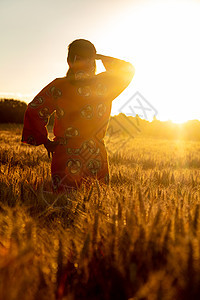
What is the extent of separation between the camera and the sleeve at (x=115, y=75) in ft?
8.73

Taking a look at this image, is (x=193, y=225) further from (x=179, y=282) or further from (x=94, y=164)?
(x=94, y=164)

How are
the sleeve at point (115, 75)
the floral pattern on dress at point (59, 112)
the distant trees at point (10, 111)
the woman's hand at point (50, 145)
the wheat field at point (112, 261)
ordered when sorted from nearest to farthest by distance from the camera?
the wheat field at point (112, 261) → the woman's hand at point (50, 145) → the floral pattern on dress at point (59, 112) → the sleeve at point (115, 75) → the distant trees at point (10, 111)

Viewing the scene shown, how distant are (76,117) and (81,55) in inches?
19.4

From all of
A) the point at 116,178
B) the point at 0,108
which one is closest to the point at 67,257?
the point at 116,178

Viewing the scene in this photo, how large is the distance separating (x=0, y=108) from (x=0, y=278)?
15896 mm

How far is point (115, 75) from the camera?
2727 mm

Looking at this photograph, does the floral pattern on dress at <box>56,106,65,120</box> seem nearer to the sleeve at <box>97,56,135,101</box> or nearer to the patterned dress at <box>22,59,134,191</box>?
the patterned dress at <box>22,59,134,191</box>

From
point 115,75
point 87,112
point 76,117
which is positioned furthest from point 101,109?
point 115,75

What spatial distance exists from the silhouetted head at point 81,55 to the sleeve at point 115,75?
0.60 feet

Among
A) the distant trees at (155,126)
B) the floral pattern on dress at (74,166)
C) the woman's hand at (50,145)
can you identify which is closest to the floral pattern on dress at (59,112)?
the woman's hand at (50,145)

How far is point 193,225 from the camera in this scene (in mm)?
931

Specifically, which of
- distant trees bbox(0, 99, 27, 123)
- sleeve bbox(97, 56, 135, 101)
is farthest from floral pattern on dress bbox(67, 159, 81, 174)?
distant trees bbox(0, 99, 27, 123)

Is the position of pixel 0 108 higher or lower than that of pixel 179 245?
higher

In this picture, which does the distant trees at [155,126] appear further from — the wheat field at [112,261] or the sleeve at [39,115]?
the wheat field at [112,261]
